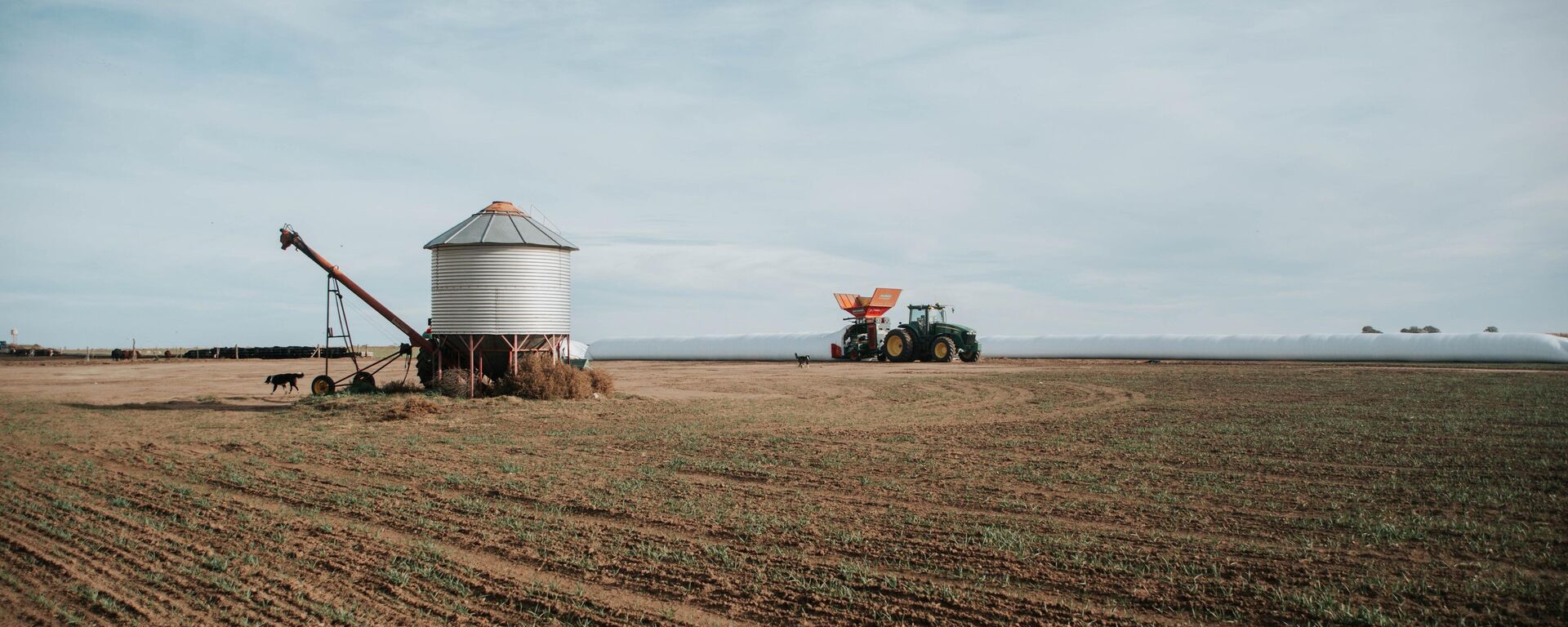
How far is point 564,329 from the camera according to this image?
2372 cm

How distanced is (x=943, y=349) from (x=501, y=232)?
24.5 metres

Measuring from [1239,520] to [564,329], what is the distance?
18.3 meters

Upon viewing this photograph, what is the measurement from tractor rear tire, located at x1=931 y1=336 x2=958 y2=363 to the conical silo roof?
22.7 metres

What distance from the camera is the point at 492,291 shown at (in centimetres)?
2227

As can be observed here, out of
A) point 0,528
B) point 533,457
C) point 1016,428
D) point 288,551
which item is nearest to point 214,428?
point 533,457

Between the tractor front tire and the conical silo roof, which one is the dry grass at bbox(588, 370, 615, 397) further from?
the tractor front tire

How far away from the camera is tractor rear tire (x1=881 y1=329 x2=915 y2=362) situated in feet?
145

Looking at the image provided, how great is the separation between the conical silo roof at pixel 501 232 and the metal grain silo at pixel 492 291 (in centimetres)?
2

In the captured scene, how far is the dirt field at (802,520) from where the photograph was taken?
6.03 meters

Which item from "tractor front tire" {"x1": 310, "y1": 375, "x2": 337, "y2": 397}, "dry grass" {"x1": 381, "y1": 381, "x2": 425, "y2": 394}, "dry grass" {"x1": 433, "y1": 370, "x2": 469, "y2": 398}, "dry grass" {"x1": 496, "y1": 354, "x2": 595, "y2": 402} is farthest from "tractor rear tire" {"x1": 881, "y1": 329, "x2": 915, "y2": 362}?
"tractor front tire" {"x1": 310, "y1": 375, "x2": 337, "y2": 397}

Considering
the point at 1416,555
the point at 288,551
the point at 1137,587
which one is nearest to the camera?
the point at 1137,587

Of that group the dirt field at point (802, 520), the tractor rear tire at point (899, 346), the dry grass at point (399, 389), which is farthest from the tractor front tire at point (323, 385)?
the tractor rear tire at point (899, 346)

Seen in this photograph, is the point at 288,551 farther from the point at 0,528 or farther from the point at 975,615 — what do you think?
the point at 975,615

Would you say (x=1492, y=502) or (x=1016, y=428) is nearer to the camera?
(x=1492, y=502)
